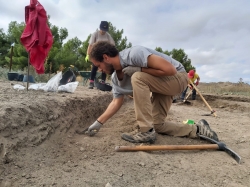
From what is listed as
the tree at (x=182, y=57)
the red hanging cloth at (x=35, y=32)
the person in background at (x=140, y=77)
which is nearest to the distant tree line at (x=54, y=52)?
the tree at (x=182, y=57)

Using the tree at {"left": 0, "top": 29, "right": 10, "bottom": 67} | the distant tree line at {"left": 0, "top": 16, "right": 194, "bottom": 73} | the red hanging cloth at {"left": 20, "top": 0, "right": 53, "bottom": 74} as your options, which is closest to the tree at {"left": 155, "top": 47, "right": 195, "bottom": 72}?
the distant tree line at {"left": 0, "top": 16, "right": 194, "bottom": 73}

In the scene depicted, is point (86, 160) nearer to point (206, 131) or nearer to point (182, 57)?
point (206, 131)

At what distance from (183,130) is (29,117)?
1670 mm

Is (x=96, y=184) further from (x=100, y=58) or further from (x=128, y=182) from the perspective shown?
(x=100, y=58)

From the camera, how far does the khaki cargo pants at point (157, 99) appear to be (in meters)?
2.42

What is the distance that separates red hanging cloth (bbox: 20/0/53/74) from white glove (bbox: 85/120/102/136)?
2.04 meters

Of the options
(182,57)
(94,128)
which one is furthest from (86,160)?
(182,57)

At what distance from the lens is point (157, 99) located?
2.83 metres

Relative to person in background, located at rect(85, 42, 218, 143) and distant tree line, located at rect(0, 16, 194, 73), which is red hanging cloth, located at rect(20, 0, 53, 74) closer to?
person in background, located at rect(85, 42, 218, 143)

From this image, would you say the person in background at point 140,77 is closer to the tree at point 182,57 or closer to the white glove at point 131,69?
the white glove at point 131,69

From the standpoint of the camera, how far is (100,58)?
93.8 inches

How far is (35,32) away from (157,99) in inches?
93.2

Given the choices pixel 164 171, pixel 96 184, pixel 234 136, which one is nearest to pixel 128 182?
pixel 96 184

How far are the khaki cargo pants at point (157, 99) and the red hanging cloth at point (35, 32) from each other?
7.37 ft
